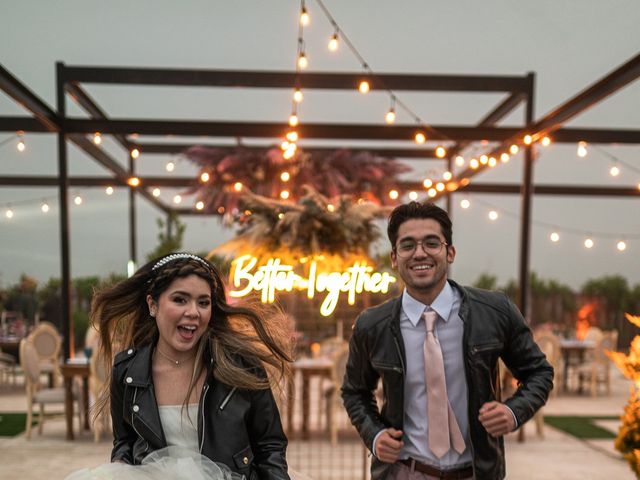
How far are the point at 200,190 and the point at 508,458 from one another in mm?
7058

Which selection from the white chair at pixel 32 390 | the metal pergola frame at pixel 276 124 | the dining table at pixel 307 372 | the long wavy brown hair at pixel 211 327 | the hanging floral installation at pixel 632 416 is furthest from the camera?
the metal pergola frame at pixel 276 124

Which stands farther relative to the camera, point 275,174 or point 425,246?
point 275,174

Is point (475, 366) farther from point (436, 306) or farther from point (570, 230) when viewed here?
point (570, 230)

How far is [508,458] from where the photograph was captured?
658 centimetres

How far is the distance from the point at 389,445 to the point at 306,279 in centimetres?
447

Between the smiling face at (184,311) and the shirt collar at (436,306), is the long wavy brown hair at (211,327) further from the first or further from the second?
the shirt collar at (436,306)

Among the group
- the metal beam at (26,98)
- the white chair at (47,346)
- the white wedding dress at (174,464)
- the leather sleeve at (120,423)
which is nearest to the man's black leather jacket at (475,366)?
the white wedding dress at (174,464)

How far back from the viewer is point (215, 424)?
1.97 m

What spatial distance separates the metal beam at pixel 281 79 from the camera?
8.34 meters

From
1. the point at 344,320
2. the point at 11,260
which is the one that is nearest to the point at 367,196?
the point at 344,320

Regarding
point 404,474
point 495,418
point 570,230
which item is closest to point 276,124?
point 404,474

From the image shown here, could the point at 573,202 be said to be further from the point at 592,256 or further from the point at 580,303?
the point at 580,303

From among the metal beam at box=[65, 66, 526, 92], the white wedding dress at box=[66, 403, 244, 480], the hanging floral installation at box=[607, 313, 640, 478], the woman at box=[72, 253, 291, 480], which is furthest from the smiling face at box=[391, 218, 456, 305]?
the metal beam at box=[65, 66, 526, 92]

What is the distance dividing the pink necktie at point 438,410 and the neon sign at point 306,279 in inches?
157
